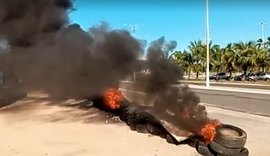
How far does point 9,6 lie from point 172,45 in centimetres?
632

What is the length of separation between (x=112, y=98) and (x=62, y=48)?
279 cm

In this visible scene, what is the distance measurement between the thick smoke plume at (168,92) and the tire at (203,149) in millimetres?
613

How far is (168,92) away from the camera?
13.4 meters

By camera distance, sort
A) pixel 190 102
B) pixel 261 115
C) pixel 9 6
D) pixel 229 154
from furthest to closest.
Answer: pixel 261 115, pixel 9 6, pixel 190 102, pixel 229 154

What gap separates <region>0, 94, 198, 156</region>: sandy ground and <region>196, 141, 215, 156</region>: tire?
16 centimetres

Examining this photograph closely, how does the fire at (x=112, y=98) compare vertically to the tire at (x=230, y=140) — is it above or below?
above

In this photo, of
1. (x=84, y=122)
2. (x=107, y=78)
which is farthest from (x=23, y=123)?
(x=107, y=78)

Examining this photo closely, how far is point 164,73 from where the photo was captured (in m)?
13.9

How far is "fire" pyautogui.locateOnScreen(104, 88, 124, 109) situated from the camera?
16.4 metres

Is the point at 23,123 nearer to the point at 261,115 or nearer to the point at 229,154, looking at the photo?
the point at 229,154

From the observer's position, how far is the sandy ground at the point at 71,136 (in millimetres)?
11281

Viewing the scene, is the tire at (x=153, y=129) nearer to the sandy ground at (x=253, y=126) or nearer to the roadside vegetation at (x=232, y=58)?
the sandy ground at (x=253, y=126)

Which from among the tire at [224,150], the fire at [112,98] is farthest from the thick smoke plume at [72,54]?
the tire at [224,150]

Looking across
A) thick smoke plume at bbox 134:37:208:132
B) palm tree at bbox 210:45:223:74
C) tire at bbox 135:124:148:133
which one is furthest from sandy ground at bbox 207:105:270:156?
palm tree at bbox 210:45:223:74
